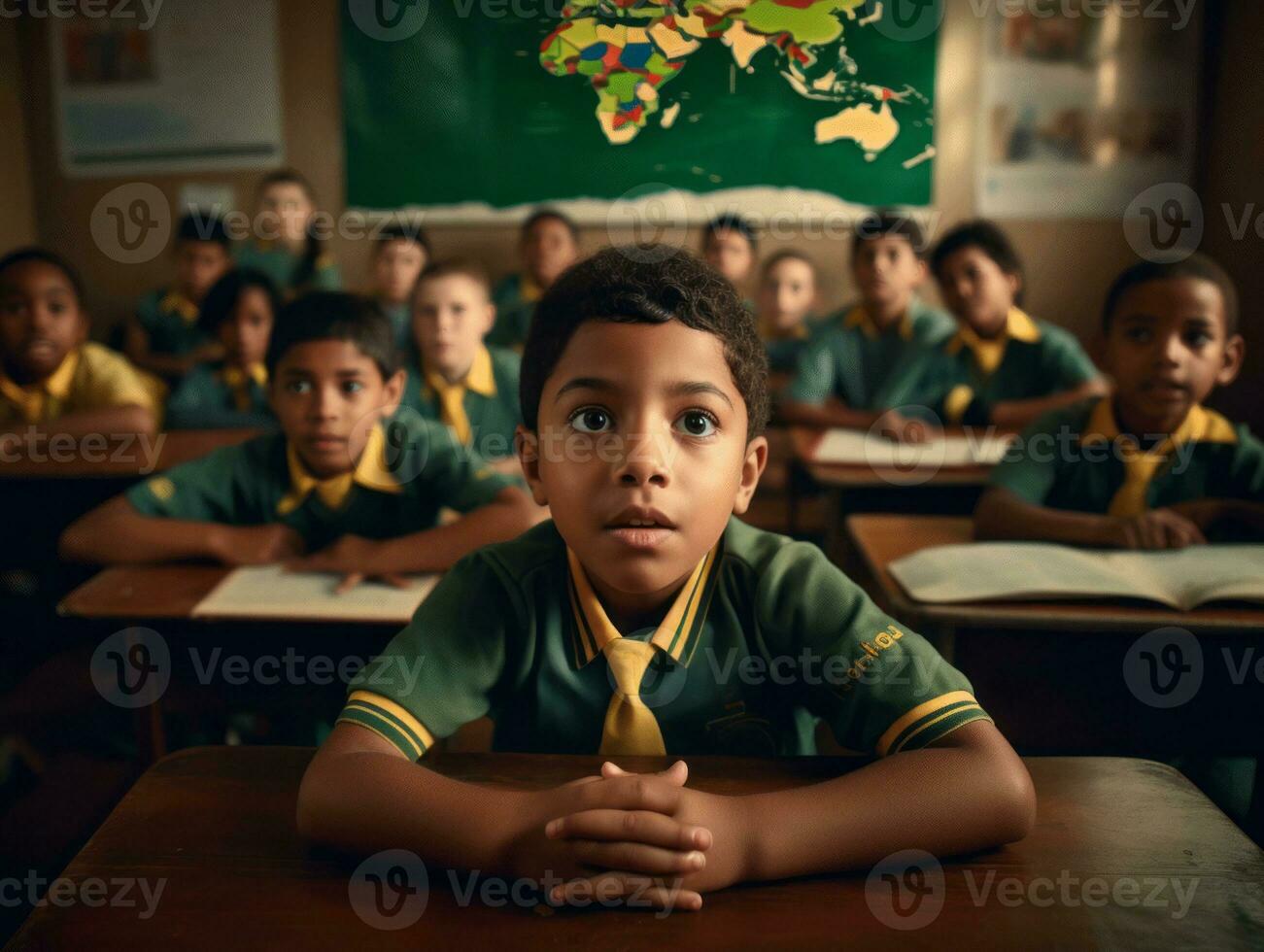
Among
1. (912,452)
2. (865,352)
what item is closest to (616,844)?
(912,452)

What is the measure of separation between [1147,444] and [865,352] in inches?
75.6

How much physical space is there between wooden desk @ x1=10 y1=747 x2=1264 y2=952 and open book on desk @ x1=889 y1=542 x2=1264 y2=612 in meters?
0.53

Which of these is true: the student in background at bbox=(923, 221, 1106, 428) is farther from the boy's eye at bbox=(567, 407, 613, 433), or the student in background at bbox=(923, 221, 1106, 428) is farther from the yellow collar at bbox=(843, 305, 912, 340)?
the boy's eye at bbox=(567, 407, 613, 433)

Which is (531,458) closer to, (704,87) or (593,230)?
(704,87)

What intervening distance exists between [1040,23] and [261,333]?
12.2 feet

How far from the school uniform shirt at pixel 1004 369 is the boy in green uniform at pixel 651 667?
2.40 metres

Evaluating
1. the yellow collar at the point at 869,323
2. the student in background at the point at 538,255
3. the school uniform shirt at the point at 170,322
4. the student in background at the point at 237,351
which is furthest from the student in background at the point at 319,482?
the school uniform shirt at the point at 170,322

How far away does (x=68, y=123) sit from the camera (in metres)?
5.56

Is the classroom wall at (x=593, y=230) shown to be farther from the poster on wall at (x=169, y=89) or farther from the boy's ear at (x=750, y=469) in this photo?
the boy's ear at (x=750, y=469)

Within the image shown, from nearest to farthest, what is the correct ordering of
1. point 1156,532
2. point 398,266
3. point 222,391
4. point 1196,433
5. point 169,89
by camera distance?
1. point 1156,532
2. point 1196,433
3. point 222,391
4. point 398,266
5. point 169,89

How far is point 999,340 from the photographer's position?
10.5 feet

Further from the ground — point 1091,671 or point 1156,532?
point 1156,532

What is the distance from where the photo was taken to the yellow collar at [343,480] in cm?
176

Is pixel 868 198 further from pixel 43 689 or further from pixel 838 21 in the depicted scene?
pixel 43 689
